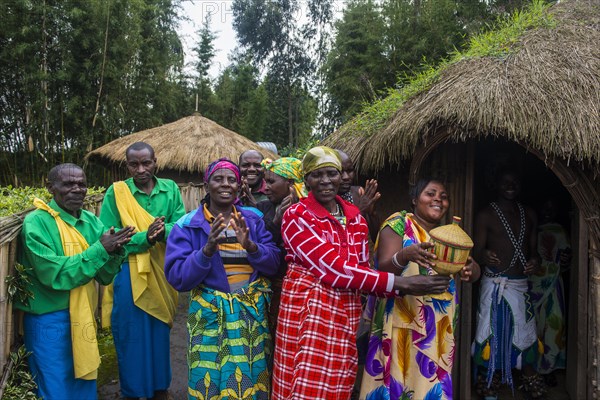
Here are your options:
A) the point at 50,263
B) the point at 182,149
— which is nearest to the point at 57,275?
the point at 50,263

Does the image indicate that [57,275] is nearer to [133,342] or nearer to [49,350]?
[49,350]

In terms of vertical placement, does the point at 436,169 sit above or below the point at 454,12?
below

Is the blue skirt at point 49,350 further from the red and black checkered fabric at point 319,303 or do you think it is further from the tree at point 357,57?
the tree at point 357,57

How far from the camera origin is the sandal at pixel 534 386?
417 centimetres

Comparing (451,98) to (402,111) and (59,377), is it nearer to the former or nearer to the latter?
(402,111)

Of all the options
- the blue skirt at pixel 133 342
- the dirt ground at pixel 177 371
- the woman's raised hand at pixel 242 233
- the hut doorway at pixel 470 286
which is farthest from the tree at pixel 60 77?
the woman's raised hand at pixel 242 233

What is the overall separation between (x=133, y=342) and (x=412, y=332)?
7.12 ft

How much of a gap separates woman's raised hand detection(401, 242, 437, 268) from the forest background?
348 centimetres

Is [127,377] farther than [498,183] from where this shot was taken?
No

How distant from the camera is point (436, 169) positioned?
4184mm

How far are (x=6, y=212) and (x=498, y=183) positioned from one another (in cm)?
389

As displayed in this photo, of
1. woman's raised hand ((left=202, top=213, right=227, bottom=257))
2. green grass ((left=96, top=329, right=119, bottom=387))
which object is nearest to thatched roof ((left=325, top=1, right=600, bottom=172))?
woman's raised hand ((left=202, top=213, right=227, bottom=257))

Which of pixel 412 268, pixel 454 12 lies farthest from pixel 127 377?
pixel 454 12

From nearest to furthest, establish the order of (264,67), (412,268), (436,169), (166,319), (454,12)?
(412,268), (166,319), (436,169), (454,12), (264,67)
